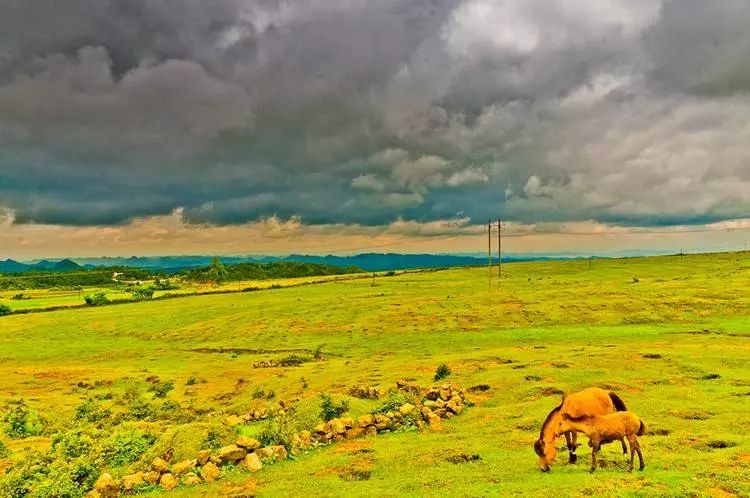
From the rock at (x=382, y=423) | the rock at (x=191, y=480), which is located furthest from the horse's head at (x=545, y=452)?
the rock at (x=191, y=480)

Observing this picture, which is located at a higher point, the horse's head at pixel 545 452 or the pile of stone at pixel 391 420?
the horse's head at pixel 545 452

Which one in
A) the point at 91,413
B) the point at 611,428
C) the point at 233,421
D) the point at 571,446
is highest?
the point at 611,428

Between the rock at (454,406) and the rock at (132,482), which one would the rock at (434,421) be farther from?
the rock at (132,482)

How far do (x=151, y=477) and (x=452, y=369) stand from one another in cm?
2977

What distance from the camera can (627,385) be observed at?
110 feet

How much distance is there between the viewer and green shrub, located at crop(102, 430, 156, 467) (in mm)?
25922

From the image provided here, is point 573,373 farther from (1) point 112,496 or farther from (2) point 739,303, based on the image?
(2) point 739,303

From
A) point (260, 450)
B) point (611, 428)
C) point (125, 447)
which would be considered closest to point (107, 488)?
point (260, 450)

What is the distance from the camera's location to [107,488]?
2052 cm

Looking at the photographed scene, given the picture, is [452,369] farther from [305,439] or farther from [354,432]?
[305,439]

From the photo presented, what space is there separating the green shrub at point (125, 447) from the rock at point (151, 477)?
496cm

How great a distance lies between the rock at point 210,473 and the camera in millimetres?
20969

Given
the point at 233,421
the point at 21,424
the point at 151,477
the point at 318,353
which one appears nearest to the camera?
the point at 151,477

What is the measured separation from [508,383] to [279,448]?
19987 mm
